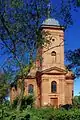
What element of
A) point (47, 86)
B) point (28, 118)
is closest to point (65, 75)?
point (47, 86)

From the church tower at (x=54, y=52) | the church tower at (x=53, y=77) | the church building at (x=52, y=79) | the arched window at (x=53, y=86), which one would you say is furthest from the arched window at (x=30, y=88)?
the church tower at (x=54, y=52)

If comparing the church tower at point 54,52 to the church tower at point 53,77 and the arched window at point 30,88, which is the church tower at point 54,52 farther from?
the arched window at point 30,88

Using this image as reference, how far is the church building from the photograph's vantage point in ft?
250

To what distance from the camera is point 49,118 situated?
2569cm

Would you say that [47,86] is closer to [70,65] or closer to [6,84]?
[6,84]

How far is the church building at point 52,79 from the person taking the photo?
76.2m

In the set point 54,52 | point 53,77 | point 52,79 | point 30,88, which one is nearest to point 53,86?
point 52,79

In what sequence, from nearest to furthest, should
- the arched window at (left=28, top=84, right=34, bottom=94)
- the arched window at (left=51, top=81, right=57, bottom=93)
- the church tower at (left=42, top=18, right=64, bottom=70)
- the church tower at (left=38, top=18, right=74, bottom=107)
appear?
the church tower at (left=42, top=18, right=64, bottom=70)
the church tower at (left=38, top=18, right=74, bottom=107)
the arched window at (left=51, top=81, right=57, bottom=93)
the arched window at (left=28, top=84, right=34, bottom=94)

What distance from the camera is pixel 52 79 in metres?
76.8

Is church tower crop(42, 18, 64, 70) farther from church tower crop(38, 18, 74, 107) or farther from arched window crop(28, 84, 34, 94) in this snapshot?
arched window crop(28, 84, 34, 94)

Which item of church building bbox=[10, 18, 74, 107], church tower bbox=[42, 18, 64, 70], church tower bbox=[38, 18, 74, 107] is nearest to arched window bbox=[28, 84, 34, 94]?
church building bbox=[10, 18, 74, 107]

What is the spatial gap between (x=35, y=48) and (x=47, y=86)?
48166 millimetres

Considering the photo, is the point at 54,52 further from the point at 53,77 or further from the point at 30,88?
the point at 30,88

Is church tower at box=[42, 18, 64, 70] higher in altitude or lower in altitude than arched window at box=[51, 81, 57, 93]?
higher
